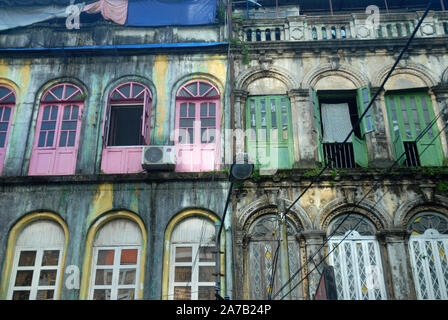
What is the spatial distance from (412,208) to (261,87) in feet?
16.2

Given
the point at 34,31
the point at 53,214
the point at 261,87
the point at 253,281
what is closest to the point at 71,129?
the point at 53,214

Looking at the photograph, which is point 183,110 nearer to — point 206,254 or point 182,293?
point 206,254

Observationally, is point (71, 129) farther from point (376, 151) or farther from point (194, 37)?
point (376, 151)

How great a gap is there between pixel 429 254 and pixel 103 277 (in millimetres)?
7540

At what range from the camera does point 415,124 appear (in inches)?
465

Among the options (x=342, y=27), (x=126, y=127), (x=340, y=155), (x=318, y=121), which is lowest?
(x=340, y=155)

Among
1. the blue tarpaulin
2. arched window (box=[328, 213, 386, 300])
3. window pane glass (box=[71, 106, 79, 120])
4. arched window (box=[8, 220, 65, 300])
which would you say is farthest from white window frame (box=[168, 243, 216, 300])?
the blue tarpaulin

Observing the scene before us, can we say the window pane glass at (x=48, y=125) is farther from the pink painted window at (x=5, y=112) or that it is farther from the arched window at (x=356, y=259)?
the arched window at (x=356, y=259)

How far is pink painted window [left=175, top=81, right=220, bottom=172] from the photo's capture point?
11.6 m

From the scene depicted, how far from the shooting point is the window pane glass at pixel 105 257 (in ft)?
35.1

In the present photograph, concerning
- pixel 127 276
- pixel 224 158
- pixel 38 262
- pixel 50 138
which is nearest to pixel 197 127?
pixel 224 158

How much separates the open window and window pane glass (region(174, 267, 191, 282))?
169 inches

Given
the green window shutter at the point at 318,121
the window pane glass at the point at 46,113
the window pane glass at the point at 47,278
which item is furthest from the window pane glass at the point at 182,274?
the window pane glass at the point at 46,113

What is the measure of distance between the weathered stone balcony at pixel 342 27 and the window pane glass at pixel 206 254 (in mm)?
6004
